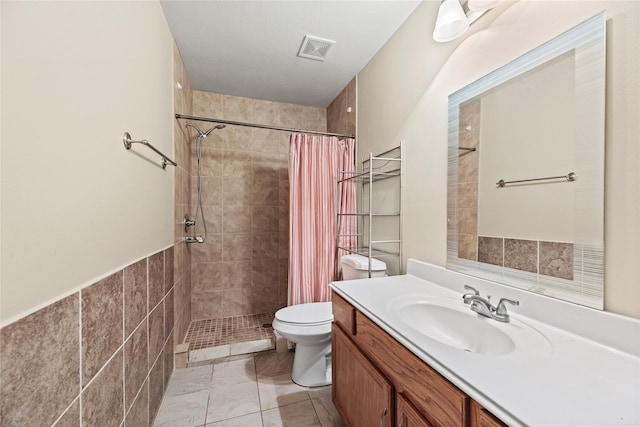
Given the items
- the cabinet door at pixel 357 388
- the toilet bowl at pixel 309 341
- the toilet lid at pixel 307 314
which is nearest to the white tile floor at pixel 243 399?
the toilet bowl at pixel 309 341

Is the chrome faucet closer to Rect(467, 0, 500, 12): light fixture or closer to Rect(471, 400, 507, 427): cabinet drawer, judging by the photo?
Rect(471, 400, 507, 427): cabinet drawer

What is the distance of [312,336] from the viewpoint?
1.58 metres

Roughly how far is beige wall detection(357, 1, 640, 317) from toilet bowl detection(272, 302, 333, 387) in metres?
0.75

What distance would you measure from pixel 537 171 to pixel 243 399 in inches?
75.6

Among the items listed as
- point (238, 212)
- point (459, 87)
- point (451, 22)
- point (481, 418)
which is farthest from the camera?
point (238, 212)

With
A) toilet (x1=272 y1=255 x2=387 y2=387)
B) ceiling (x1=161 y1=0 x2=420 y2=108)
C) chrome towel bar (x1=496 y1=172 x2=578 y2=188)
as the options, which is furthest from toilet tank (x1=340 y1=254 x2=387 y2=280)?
ceiling (x1=161 y1=0 x2=420 y2=108)

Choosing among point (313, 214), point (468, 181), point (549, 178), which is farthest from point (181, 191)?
point (549, 178)

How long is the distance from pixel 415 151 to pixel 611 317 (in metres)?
1.07

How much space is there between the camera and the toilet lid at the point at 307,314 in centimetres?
164

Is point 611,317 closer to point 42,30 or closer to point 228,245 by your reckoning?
point 42,30

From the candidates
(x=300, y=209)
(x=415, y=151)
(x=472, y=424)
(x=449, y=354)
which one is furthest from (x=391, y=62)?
(x=472, y=424)

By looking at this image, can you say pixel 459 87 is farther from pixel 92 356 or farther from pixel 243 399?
pixel 243 399

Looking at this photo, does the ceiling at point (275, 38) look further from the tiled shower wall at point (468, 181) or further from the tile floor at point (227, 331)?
the tile floor at point (227, 331)

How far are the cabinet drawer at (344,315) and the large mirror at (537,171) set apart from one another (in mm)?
552
